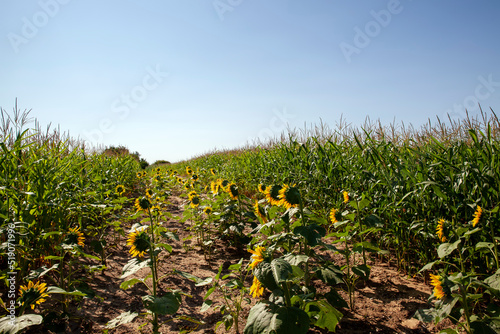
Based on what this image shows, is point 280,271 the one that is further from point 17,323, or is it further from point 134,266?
point 17,323

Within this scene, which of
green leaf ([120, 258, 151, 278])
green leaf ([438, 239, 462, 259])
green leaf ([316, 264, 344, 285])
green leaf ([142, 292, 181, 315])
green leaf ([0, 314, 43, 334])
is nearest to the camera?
green leaf ([0, 314, 43, 334])

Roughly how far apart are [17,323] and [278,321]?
0.94 m

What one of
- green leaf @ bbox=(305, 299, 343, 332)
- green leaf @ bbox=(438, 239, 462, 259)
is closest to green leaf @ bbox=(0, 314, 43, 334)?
green leaf @ bbox=(305, 299, 343, 332)

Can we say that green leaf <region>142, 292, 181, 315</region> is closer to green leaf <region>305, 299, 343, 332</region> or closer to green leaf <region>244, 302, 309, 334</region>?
green leaf <region>244, 302, 309, 334</region>

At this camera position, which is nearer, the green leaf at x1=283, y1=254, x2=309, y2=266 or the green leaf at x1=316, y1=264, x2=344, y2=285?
the green leaf at x1=283, y1=254, x2=309, y2=266

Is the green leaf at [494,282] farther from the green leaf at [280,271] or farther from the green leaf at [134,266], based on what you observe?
the green leaf at [134,266]

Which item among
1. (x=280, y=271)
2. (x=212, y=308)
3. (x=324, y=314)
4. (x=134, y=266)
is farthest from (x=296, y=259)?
(x=212, y=308)

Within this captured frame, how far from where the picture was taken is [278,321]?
101 cm

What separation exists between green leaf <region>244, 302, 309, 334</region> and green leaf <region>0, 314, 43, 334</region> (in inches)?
30.1

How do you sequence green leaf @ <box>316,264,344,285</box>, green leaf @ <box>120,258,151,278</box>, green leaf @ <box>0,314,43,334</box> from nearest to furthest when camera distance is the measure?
1. green leaf @ <box>0,314,43,334</box>
2. green leaf @ <box>120,258,151,278</box>
3. green leaf @ <box>316,264,344,285</box>

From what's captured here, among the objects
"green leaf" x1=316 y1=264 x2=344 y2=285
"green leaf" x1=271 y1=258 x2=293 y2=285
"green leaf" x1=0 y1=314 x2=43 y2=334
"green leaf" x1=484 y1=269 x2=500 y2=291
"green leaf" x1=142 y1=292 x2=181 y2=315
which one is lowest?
"green leaf" x1=484 y1=269 x2=500 y2=291

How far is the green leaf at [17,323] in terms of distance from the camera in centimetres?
96

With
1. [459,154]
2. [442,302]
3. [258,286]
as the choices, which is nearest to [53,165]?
[258,286]

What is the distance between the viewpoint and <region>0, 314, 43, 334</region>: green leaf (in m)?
0.96
